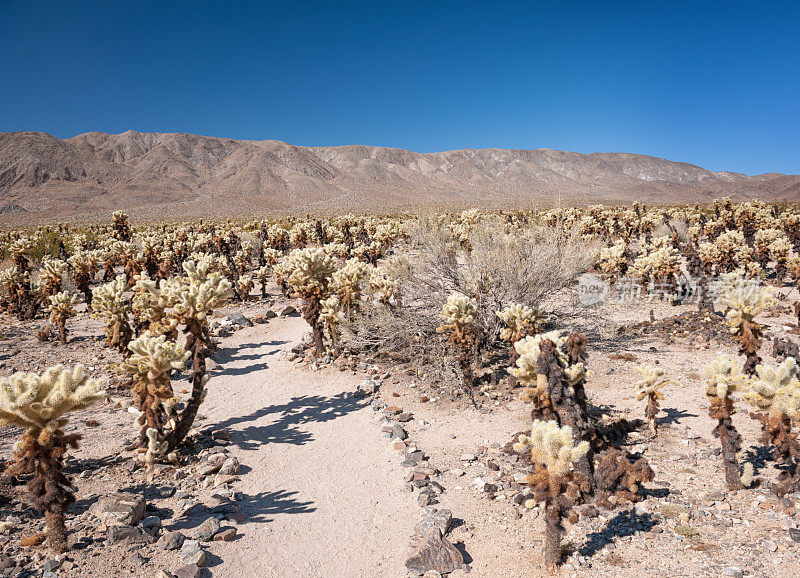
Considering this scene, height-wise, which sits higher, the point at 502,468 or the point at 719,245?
the point at 719,245

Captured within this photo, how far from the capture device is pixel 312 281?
33.6ft

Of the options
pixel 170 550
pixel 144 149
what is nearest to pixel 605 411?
pixel 170 550

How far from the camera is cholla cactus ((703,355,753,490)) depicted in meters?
4.84

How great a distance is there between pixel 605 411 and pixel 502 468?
2580 millimetres

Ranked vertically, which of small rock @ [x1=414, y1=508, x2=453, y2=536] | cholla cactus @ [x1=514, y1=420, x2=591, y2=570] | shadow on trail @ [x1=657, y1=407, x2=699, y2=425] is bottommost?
small rock @ [x1=414, y1=508, x2=453, y2=536]

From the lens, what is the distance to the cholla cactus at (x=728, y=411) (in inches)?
191

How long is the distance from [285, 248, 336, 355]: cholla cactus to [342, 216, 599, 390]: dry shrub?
0.88 m

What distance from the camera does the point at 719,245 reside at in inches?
613

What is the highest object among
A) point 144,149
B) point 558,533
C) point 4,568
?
point 144,149

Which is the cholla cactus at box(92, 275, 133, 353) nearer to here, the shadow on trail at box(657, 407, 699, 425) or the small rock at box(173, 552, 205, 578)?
the small rock at box(173, 552, 205, 578)

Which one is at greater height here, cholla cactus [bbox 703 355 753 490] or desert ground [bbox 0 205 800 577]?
cholla cactus [bbox 703 355 753 490]

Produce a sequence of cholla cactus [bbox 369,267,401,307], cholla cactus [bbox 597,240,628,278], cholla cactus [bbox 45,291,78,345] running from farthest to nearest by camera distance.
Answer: cholla cactus [bbox 597,240,628,278]
cholla cactus [bbox 45,291,78,345]
cholla cactus [bbox 369,267,401,307]

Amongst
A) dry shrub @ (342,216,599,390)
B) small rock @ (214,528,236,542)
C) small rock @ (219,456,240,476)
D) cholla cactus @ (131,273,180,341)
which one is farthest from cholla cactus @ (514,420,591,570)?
cholla cactus @ (131,273,180,341)

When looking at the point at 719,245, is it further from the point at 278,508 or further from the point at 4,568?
the point at 4,568
